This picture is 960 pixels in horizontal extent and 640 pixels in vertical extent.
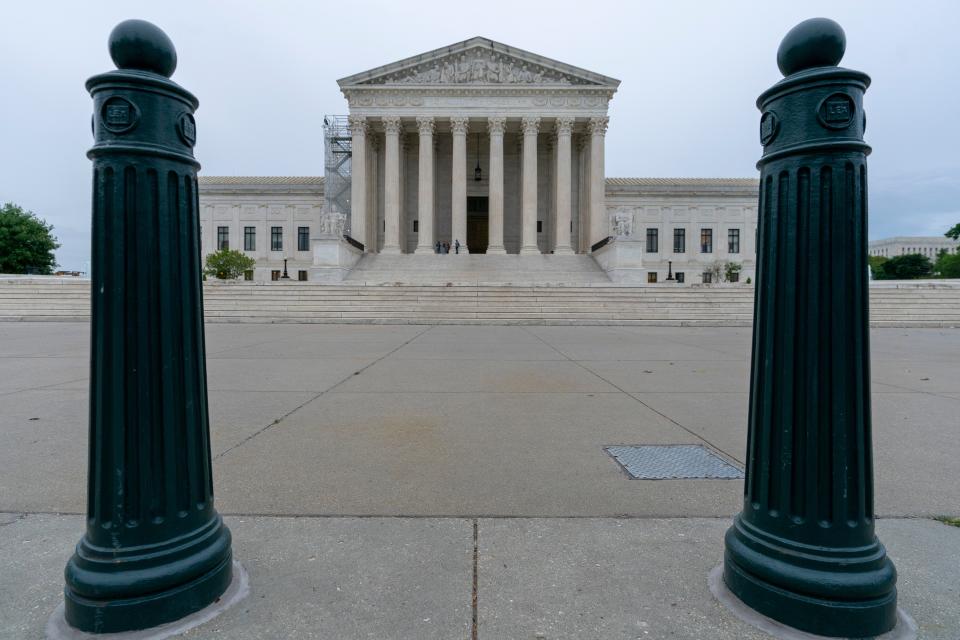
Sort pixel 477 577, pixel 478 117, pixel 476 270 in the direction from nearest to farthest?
pixel 477 577 < pixel 476 270 < pixel 478 117

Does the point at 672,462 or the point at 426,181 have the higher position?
the point at 426,181

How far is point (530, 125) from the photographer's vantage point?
42.3m

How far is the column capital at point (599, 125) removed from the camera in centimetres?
4231

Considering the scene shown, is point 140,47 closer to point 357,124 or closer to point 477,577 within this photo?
point 477,577

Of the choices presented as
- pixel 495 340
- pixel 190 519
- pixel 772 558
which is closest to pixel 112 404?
pixel 190 519

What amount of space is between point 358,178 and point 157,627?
43113 mm

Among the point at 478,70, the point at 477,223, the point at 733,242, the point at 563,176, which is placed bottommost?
the point at 733,242

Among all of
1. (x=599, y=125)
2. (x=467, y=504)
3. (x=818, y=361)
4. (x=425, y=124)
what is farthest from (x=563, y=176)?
(x=818, y=361)

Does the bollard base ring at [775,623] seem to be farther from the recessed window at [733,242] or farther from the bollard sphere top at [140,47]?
the recessed window at [733,242]

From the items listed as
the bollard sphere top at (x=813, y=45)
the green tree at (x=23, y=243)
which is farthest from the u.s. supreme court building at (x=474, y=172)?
the bollard sphere top at (x=813, y=45)

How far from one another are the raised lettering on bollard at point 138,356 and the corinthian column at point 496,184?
39.3m

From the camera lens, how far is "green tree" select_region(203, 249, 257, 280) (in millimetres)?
41656

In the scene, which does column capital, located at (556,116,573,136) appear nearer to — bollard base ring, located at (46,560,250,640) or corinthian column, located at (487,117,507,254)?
corinthian column, located at (487,117,507,254)

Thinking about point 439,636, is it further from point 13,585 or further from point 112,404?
point 13,585
